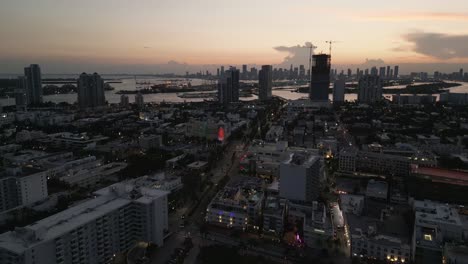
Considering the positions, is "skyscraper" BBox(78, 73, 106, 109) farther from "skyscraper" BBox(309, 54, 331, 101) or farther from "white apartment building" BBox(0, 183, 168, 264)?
"white apartment building" BBox(0, 183, 168, 264)

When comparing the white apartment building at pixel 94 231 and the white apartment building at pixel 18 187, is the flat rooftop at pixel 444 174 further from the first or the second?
the white apartment building at pixel 18 187

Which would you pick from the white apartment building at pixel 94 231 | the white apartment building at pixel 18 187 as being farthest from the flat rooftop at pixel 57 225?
the white apartment building at pixel 18 187

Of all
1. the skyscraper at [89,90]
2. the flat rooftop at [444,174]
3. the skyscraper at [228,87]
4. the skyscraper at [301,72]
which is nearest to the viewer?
the flat rooftop at [444,174]

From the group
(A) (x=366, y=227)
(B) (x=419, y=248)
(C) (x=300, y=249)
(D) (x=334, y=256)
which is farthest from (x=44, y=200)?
(B) (x=419, y=248)

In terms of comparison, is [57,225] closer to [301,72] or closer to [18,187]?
[18,187]

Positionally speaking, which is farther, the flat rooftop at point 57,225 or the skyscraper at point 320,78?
the skyscraper at point 320,78

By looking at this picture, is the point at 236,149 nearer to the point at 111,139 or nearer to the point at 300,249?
the point at 111,139

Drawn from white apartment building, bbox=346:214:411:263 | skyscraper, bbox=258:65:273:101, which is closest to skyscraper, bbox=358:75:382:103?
skyscraper, bbox=258:65:273:101
